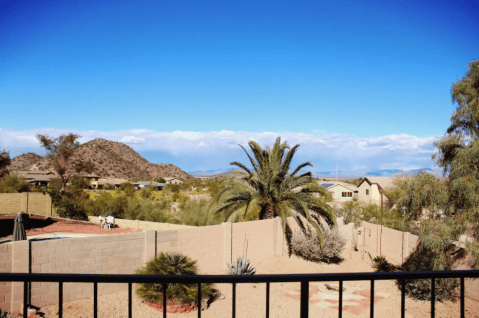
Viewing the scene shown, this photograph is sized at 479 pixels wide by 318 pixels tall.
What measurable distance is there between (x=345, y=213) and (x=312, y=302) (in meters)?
18.1

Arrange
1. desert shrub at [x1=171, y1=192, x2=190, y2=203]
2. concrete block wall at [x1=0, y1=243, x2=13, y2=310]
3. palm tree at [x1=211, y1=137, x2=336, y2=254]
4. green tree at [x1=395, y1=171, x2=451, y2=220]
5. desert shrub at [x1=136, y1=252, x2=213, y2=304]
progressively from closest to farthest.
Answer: concrete block wall at [x1=0, y1=243, x2=13, y2=310] < desert shrub at [x1=136, y1=252, x2=213, y2=304] < green tree at [x1=395, y1=171, x2=451, y2=220] < palm tree at [x1=211, y1=137, x2=336, y2=254] < desert shrub at [x1=171, y1=192, x2=190, y2=203]

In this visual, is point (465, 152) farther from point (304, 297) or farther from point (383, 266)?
point (304, 297)

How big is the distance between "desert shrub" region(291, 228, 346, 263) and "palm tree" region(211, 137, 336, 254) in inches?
17.1

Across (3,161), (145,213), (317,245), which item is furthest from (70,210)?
(317,245)

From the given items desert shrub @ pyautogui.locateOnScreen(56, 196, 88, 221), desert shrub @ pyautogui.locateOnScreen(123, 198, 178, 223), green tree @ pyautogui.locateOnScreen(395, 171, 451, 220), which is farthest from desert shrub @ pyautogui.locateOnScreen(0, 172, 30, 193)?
green tree @ pyautogui.locateOnScreen(395, 171, 451, 220)

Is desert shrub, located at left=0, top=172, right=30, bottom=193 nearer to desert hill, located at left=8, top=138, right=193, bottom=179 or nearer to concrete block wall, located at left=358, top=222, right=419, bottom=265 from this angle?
concrete block wall, located at left=358, top=222, right=419, bottom=265

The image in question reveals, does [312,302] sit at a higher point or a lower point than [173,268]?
lower

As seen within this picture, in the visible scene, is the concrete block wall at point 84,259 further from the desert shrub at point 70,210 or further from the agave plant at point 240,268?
the desert shrub at point 70,210

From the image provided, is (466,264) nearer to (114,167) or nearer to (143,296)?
(143,296)

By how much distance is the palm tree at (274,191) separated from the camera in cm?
1639

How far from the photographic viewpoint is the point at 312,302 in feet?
36.2

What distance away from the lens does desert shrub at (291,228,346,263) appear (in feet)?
52.2

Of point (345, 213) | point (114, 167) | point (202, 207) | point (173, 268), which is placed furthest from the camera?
point (114, 167)

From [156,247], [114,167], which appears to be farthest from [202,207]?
[114,167]
